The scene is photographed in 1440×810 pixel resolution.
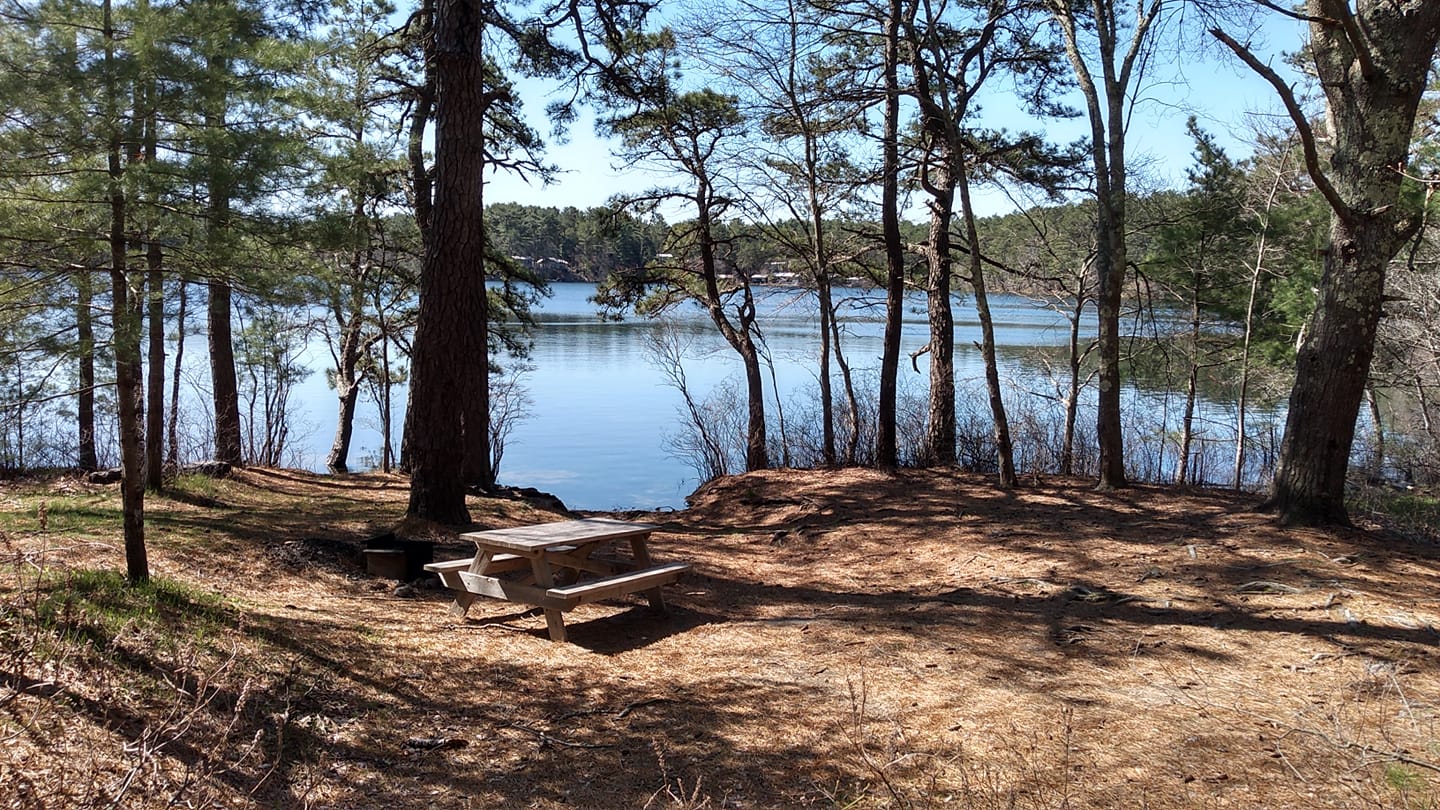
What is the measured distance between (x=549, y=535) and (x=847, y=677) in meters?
2.00

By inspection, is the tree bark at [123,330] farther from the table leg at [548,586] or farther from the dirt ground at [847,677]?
the table leg at [548,586]

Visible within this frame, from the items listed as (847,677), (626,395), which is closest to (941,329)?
(847,677)

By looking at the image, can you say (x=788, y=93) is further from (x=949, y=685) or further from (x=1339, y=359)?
(x=949, y=685)

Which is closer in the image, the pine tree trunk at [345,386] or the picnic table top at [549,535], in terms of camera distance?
the picnic table top at [549,535]

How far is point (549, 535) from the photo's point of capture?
5344 millimetres

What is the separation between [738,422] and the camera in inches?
631

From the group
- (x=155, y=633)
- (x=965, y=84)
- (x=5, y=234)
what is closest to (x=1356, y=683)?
(x=155, y=633)

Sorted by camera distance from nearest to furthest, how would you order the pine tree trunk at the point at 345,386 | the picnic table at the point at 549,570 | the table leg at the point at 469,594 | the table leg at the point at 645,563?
the picnic table at the point at 549,570, the table leg at the point at 469,594, the table leg at the point at 645,563, the pine tree trunk at the point at 345,386

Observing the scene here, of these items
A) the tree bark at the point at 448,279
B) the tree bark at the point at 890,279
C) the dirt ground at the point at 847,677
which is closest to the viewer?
the dirt ground at the point at 847,677

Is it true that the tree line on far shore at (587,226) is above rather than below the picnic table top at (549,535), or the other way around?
above

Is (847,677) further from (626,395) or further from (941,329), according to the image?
(626,395)

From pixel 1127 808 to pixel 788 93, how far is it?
10.0 metres

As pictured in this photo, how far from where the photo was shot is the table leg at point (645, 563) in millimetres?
5699

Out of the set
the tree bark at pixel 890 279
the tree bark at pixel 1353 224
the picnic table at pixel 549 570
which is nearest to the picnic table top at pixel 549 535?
the picnic table at pixel 549 570
